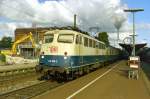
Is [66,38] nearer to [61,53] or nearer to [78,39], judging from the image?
[78,39]

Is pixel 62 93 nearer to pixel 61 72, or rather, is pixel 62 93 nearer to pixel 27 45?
pixel 61 72

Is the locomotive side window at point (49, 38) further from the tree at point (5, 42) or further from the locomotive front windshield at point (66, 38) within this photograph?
the tree at point (5, 42)

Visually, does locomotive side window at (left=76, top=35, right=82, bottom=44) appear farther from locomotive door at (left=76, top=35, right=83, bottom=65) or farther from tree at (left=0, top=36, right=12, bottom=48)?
tree at (left=0, top=36, right=12, bottom=48)

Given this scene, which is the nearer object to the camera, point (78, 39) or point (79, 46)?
point (78, 39)

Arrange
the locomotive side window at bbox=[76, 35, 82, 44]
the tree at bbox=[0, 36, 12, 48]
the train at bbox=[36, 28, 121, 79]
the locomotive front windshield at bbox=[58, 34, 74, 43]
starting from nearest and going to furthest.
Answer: the train at bbox=[36, 28, 121, 79] < the locomotive front windshield at bbox=[58, 34, 74, 43] < the locomotive side window at bbox=[76, 35, 82, 44] < the tree at bbox=[0, 36, 12, 48]

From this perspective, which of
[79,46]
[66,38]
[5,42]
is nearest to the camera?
[66,38]

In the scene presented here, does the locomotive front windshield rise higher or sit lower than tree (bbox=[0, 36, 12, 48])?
lower

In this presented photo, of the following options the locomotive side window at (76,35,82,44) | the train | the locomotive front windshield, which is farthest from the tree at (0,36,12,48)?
the locomotive front windshield

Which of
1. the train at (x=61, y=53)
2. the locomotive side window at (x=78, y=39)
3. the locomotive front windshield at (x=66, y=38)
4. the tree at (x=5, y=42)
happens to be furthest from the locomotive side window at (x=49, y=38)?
the tree at (x=5, y=42)

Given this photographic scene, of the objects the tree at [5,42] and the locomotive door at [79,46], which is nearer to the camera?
the locomotive door at [79,46]

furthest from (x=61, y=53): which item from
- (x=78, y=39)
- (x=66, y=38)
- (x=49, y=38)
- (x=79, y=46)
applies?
(x=79, y=46)

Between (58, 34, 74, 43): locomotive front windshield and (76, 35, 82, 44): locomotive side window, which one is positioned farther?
(76, 35, 82, 44): locomotive side window

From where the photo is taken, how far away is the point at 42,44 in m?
22.3

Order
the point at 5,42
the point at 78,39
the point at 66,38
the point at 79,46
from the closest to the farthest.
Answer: the point at 66,38, the point at 78,39, the point at 79,46, the point at 5,42
